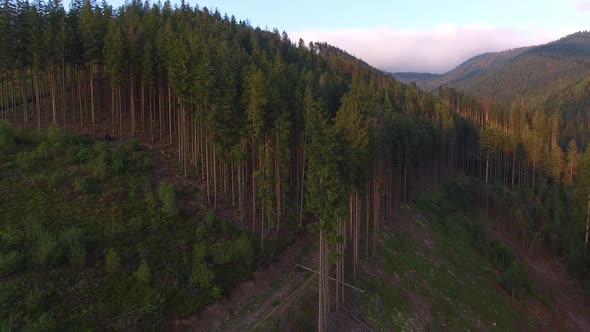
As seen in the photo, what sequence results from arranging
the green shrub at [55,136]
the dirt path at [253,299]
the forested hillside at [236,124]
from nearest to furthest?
the dirt path at [253,299]
the forested hillside at [236,124]
the green shrub at [55,136]

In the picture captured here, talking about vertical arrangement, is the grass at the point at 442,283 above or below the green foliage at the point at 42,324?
below

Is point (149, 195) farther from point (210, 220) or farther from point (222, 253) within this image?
point (222, 253)

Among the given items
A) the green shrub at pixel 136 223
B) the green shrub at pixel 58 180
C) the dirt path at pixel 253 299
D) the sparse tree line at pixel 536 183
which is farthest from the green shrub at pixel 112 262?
the sparse tree line at pixel 536 183

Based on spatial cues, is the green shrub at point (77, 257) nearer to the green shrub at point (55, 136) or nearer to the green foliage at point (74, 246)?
the green foliage at point (74, 246)

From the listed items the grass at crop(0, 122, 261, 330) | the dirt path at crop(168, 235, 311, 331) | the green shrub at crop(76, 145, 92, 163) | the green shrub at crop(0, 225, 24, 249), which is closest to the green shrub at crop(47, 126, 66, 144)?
the grass at crop(0, 122, 261, 330)

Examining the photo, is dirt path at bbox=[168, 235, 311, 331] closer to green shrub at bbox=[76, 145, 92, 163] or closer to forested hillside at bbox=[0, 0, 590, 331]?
forested hillside at bbox=[0, 0, 590, 331]

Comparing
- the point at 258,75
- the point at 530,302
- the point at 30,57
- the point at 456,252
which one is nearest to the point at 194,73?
the point at 258,75
